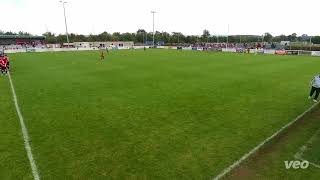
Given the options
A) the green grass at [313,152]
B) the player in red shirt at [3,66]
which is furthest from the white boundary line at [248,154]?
the player in red shirt at [3,66]

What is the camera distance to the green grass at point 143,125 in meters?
8.81

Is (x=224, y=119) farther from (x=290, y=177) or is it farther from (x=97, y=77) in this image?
Answer: (x=97, y=77)

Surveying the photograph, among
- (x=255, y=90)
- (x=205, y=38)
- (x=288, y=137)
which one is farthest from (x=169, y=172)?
(x=205, y=38)

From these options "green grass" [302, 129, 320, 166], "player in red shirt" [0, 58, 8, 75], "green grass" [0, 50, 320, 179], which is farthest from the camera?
"player in red shirt" [0, 58, 8, 75]

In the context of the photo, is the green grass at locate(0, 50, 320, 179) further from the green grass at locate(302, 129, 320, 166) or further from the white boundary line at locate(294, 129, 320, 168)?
the green grass at locate(302, 129, 320, 166)

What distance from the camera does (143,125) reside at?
12.5m

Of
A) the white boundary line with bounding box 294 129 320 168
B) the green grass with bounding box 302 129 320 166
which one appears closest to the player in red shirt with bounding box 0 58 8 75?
the white boundary line with bounding box 294 129 320 168

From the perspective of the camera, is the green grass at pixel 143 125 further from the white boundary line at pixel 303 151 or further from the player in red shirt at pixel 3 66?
the player in red shirt at pixel 3 66

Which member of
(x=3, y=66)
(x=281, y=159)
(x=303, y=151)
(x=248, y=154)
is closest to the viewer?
(x=281, y=159)

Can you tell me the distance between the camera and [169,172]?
331 inches

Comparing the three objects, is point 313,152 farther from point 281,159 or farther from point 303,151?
point 281,159

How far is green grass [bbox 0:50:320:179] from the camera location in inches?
347

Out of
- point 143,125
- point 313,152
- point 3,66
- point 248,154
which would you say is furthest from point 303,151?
→ point 3,66

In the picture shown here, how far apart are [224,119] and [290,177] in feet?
17.3
